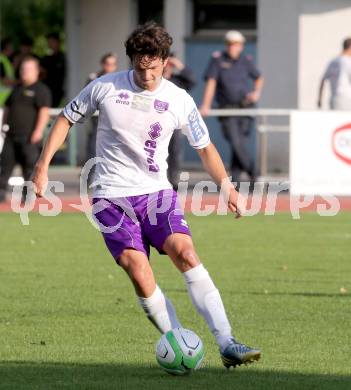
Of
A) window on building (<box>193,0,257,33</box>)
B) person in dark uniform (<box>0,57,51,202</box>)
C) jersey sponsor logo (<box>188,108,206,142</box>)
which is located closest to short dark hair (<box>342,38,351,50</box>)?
person in dark uniform (<box>0,57,51,202</box>)

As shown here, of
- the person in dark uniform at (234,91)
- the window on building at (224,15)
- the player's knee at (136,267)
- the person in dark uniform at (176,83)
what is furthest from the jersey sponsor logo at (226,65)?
the player's knee at (136,267)

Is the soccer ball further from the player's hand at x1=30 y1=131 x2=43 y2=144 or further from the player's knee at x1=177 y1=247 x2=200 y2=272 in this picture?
the player's hand at x1=30 y1=131 x2=43 y2=144

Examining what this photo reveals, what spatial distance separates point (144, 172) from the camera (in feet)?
27.6

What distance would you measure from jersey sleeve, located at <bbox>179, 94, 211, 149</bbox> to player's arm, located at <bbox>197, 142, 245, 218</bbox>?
0.08 metres

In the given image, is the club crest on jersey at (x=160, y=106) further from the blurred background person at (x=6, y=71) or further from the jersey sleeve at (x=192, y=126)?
the blurred background person at (x=6, y=71)

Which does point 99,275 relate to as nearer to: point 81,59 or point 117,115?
point 117,115

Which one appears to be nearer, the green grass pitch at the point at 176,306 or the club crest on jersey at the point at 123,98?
the green grass pitch at the point at 176,306

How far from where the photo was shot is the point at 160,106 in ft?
27.3

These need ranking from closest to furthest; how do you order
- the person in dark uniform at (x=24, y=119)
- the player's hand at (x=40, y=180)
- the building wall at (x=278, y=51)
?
the player's hand at (x=40, y=180) → the person in dark uniform at (x=24, y=119) → the building wall at (x=278, y=51)

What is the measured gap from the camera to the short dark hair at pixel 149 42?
26.5 ft

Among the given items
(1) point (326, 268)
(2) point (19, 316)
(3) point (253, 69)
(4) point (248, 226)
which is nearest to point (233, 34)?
(3) point (253, 69)

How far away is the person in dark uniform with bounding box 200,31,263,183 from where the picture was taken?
2133 cm

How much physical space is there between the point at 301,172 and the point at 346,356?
12067mm

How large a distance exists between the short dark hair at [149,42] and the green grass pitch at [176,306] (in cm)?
183
